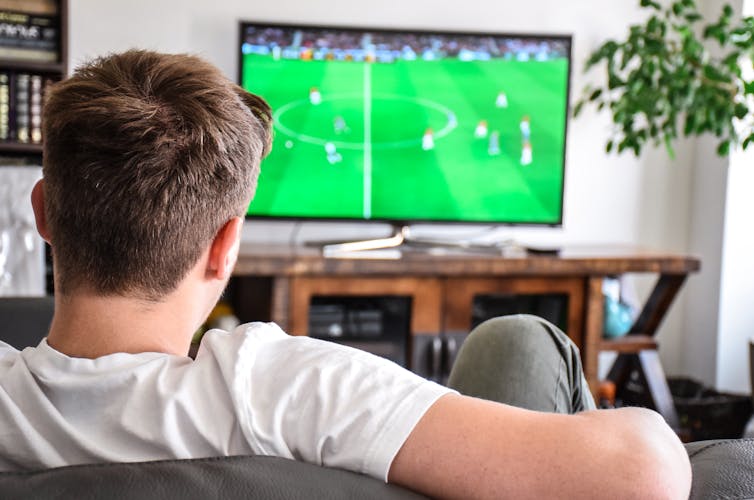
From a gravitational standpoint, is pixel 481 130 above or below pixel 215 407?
above

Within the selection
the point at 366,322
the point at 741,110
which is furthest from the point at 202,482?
the point at 741,110

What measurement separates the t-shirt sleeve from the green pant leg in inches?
19.9

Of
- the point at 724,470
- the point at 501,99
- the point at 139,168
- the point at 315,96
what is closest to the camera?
the point at 724,470

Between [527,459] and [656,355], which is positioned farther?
[656,355]

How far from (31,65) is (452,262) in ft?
4.98

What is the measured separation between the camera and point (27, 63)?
317 cm

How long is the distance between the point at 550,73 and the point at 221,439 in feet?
9.45

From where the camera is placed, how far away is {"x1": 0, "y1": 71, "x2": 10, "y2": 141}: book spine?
3209 mm

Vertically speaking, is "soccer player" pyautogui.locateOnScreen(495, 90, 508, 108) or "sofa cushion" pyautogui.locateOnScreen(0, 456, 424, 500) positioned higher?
"soccer player" pyautogui.locateOnScreen(495, 90, 508, 108)

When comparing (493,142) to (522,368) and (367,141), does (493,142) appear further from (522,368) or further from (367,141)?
(522,368)

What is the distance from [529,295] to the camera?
3.42 metres

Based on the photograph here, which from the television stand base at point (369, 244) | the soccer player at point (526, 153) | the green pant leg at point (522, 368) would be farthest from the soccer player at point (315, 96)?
the green pant leg at point (522, 368)

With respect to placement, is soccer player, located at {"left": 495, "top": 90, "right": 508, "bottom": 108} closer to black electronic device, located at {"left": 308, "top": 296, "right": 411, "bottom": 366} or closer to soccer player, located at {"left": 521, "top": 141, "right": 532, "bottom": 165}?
soccer player, located at {"left": 521, "top": 141, "right": 532, "bottom": 165}

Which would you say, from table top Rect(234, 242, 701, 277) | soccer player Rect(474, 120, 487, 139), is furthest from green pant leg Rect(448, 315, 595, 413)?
soccer player Rect(474, 120, 487, 139)
